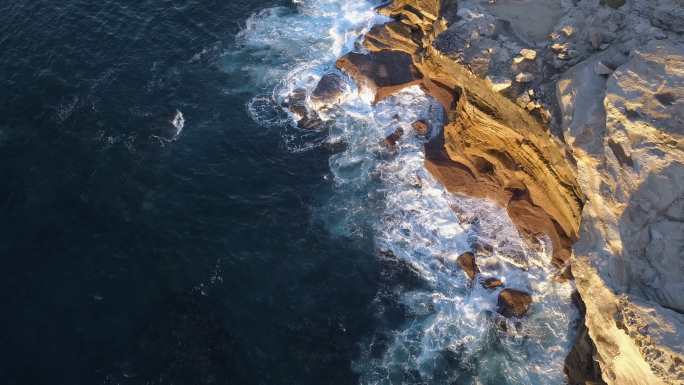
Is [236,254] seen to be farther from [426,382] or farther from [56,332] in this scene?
[426,382]

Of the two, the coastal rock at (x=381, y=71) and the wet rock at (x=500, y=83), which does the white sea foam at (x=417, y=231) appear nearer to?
the coastal rock at (x=381, y=71)

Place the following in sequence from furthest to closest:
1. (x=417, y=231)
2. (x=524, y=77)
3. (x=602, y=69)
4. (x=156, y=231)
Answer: (x=417, y=231)
(x=156, y=231)
(x=524, y=77)
(x=602, y=69)

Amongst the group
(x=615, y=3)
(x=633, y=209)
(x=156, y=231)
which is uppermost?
(x=615, y=3)

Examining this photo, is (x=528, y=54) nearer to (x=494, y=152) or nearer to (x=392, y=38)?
(x=494, y=152)

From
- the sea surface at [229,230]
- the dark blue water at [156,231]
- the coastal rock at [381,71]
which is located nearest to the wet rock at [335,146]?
the sea surface at [229,230]

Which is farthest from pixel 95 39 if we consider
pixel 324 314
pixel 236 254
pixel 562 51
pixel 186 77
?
pixel 562 51

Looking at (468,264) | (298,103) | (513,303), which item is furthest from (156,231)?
(513,303)
